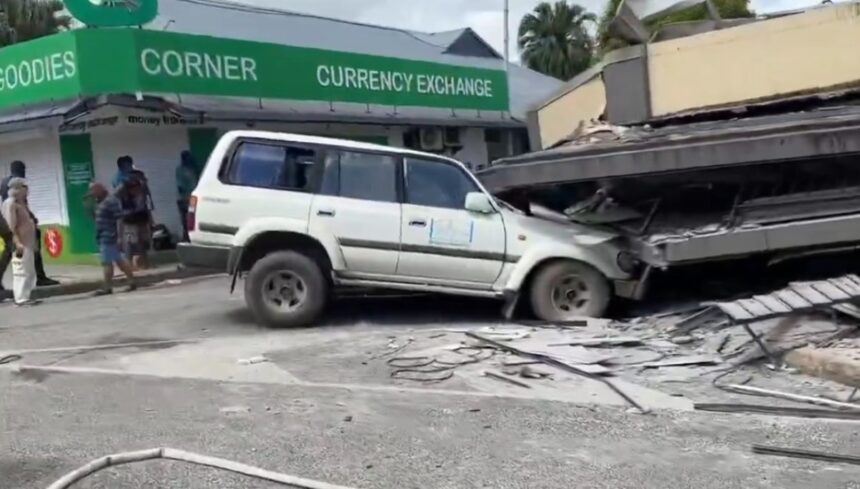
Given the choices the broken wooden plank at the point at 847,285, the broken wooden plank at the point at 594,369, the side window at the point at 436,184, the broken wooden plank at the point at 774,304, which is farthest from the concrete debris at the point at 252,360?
the broken wooden plank at the point at 847,285

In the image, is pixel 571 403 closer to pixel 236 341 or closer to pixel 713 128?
pixel 236 341

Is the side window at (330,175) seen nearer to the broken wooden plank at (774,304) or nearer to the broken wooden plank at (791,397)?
the broken wooden plank at (774,304)

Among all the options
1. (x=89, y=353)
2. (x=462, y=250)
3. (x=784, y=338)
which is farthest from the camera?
(x=462, y=250)

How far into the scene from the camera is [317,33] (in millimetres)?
25500

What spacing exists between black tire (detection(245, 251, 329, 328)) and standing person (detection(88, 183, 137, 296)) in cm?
414

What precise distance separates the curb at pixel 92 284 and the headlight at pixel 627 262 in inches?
302

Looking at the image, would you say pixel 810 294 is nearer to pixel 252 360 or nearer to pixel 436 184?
pixel 436 184

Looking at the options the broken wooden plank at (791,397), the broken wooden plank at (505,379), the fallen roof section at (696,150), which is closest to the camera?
the broken wooden plank at (791,397)

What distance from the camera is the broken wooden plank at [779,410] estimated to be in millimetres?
5977

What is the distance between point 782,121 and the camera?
912 cm

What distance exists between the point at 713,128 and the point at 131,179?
8.94 metres

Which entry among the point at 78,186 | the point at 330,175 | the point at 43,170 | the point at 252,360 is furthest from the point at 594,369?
the point at 43,170

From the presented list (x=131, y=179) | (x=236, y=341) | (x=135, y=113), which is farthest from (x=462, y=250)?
(x=135, y=113)

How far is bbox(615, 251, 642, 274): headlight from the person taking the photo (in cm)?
932
